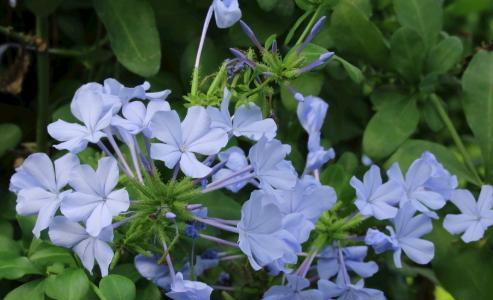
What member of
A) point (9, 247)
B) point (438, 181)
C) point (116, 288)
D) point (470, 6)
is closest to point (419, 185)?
point (438, 181)

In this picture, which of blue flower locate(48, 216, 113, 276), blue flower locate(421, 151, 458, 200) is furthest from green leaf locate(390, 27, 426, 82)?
blue flower locate(48, 216, 113, 276)

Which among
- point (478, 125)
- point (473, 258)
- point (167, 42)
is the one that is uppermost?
point (167, 42)

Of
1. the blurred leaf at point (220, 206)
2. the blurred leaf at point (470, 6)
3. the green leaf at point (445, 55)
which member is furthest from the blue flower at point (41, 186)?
the blurred leaf at point (470, 6)

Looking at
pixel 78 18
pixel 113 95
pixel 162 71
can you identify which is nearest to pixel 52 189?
pixel 113 95

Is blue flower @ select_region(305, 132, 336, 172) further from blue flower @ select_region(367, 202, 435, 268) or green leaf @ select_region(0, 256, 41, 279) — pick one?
green leaf @ select_region(0, 256, 41, 279)

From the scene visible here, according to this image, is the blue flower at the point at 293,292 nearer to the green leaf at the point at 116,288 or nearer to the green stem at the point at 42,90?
the green leaf at the point at 116,288

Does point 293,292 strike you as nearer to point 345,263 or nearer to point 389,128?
point 345,263

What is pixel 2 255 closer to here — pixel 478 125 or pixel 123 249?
pixel 123 249
